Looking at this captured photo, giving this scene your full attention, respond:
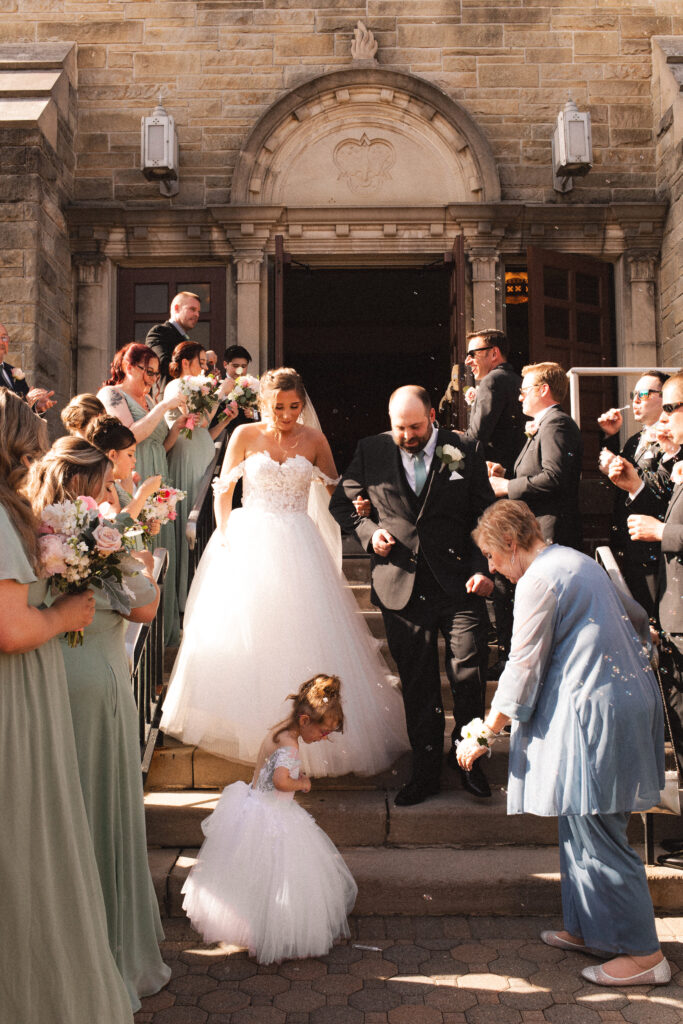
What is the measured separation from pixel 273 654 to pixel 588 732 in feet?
5.70

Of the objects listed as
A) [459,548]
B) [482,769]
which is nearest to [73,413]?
[459,548]

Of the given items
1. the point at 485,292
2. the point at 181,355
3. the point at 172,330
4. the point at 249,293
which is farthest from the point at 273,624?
the point at 485,292

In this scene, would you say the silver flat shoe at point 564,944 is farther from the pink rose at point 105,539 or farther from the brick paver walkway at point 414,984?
the pink rose at point 105,539

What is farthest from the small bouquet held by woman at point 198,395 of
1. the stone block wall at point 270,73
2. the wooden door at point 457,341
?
the stone block wall at point 270,73

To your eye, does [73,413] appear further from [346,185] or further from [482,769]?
[346,185]

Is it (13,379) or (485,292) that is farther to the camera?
(485,292)

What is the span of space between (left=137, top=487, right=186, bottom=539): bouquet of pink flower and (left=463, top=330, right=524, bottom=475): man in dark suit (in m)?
2.39

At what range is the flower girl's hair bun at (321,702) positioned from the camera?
3.54 m

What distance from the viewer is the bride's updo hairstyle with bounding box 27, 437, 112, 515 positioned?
8.91ft

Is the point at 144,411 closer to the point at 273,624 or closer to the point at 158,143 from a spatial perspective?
the point at 273,624

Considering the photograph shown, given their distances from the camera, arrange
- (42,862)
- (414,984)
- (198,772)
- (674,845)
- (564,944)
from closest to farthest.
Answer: (42,862) → (414,984) → (564,944) → (674,845) → (198,772)

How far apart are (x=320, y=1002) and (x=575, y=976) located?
0.91 meters

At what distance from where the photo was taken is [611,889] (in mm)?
3127

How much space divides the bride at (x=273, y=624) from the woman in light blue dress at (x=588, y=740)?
121 centimetres
